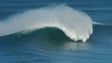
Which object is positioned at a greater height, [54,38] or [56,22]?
[56,22]

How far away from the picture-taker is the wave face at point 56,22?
96.1ft

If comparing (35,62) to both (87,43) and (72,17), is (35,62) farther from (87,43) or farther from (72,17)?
(72,17)

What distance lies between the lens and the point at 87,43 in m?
29.0

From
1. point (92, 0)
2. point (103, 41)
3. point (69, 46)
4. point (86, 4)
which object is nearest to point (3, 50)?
point (69, 46)

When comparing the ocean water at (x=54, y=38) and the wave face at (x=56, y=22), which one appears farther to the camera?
the wave face at (x=56, y=22)

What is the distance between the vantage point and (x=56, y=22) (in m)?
30.2

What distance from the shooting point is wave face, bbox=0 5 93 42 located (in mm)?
29297

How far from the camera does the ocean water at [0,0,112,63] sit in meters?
26.3

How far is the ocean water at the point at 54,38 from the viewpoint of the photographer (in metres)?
26.3

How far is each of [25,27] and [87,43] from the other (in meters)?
2.89

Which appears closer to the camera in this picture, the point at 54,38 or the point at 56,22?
the point at 54,38

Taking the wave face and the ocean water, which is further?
the wave face

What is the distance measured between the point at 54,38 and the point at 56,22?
0.64 metres

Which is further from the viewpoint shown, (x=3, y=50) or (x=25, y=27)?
(x=25, y=27)
